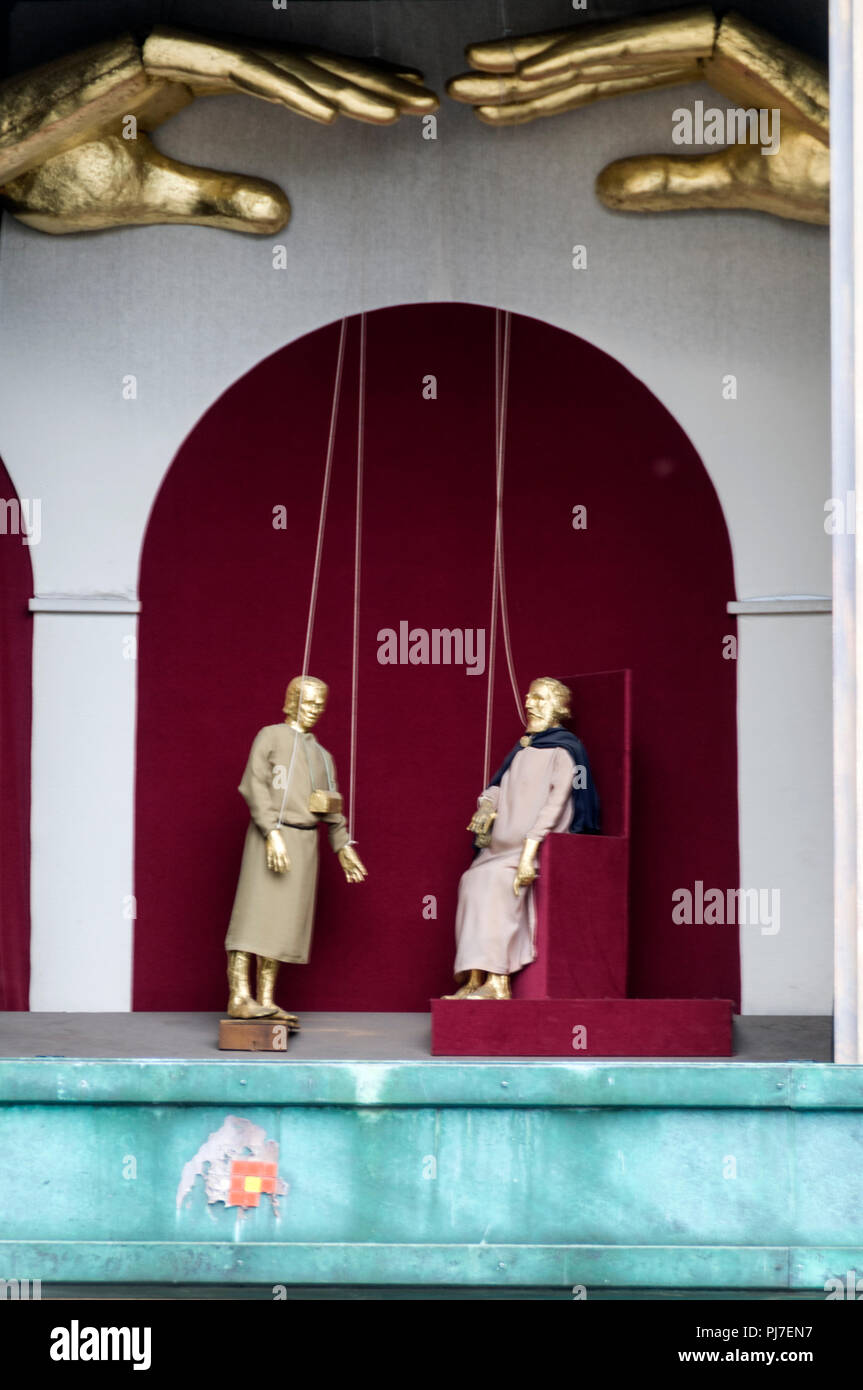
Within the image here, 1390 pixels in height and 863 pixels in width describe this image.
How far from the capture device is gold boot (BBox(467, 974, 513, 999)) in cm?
862

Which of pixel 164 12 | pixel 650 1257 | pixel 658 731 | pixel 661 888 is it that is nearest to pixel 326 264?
pixel 164 12

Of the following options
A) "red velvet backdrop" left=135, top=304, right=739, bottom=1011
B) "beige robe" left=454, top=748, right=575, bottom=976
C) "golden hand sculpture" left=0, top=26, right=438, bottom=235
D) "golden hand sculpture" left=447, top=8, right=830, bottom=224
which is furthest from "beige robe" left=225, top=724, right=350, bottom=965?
"golden hand sculpture" left=447, top=8, right=830, bottom=224

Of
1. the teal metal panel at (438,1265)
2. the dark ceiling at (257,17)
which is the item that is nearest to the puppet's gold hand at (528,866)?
the teal metal panel at (438,1265)

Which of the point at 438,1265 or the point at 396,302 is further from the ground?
the point at 396,302

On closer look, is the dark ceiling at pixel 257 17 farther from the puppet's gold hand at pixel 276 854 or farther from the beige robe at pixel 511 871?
the puppet's gold hand at pixel 276 854

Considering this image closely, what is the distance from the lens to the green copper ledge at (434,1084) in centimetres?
721

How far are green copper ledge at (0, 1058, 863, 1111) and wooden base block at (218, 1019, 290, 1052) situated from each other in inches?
32.7

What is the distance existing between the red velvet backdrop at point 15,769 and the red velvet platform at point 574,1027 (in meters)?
2.67

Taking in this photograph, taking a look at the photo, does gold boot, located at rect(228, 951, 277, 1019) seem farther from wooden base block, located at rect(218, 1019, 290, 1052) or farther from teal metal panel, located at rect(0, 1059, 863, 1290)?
teal metal panel, located at rect(0, 1059, 863, 1290)

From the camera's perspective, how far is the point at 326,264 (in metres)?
10.1

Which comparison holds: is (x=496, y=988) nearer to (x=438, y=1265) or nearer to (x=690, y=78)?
(x=438, y=1265)

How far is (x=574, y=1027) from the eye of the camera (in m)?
7.88

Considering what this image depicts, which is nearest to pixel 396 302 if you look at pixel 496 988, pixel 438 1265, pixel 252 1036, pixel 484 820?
pixel 484 820

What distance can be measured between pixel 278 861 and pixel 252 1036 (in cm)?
83
